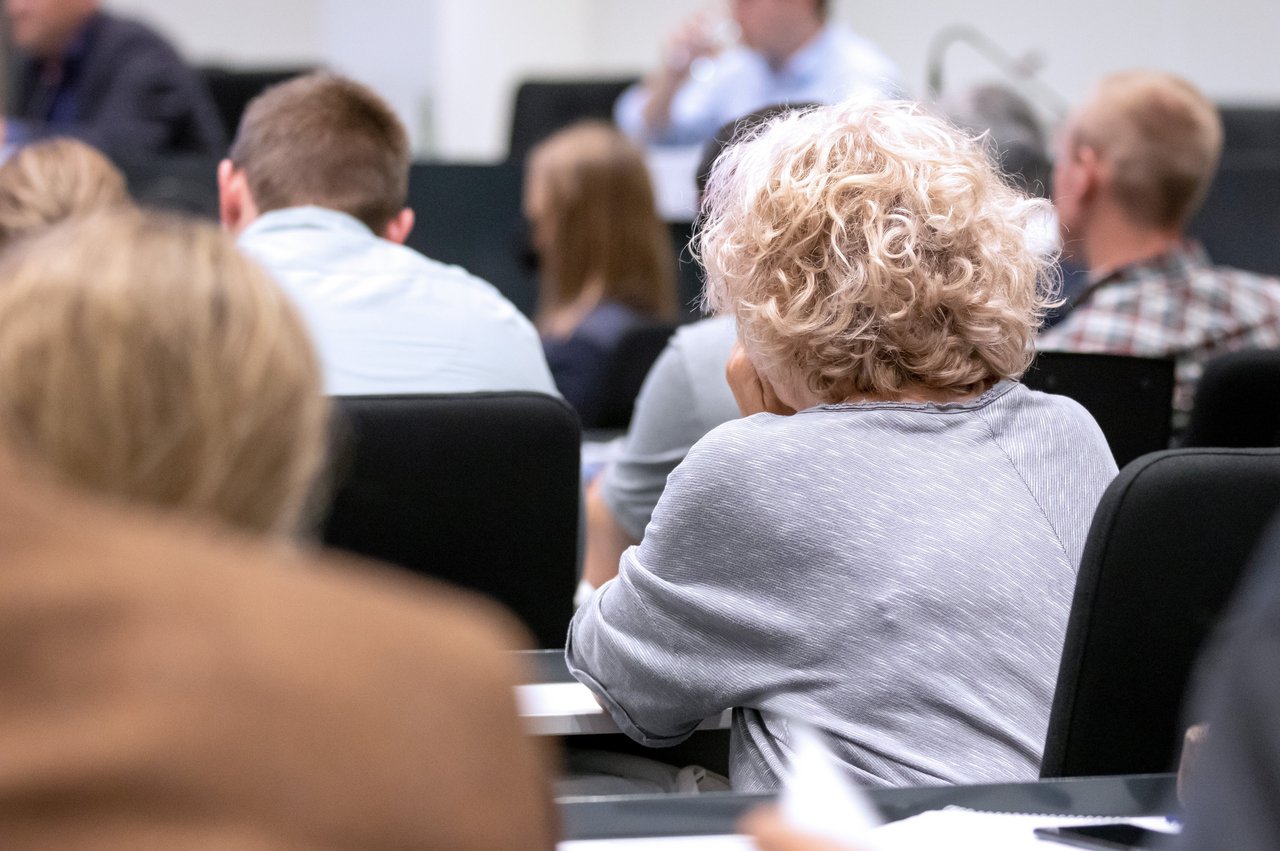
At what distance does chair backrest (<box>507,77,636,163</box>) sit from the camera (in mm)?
5910

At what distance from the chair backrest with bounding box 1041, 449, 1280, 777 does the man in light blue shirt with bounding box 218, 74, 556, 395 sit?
1.01 meters

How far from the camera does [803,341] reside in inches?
54.8

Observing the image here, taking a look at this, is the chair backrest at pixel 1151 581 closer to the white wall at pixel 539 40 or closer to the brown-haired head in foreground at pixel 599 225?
the brown-haired head in foreground at pixel 599 225

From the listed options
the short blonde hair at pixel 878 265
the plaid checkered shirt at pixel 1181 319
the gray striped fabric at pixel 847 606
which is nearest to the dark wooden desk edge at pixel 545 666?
the gray striped fabric at pixel 847 606

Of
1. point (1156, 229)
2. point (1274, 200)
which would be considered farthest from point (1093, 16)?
point (1156, 229)

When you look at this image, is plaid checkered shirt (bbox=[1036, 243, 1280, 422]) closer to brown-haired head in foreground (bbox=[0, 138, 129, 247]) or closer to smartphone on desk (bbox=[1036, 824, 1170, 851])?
brown-haired head in foreground (bbox=[0, 138, 129, 247])

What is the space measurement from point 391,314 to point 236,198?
429 millimetres

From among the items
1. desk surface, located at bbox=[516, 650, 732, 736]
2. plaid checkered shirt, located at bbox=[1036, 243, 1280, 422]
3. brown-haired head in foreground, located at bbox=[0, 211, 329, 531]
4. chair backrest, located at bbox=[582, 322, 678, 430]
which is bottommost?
chair backrest, located at bbox=[582, 322, 678, 430]

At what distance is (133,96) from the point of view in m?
4.64

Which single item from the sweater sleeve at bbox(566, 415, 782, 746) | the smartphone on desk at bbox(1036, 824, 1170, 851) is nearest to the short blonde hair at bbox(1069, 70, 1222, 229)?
the sweater sleeve at bbox(566, 415, 782, 746)

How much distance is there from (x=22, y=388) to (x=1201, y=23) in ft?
26.7

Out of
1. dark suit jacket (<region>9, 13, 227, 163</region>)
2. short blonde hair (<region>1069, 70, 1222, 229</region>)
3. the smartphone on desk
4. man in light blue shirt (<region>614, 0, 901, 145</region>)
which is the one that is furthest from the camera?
man in light blue shirt (<region>614, 0, 901, 145</region>)

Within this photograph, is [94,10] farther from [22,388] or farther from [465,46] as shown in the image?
[22,388]

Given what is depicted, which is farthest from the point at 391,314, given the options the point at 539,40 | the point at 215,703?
the point at 539,40
